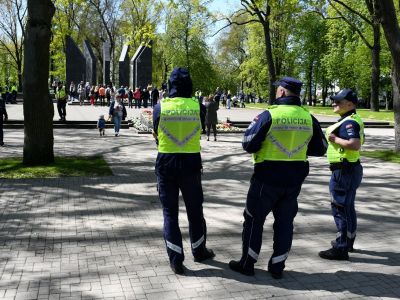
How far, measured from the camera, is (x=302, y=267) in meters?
5.20

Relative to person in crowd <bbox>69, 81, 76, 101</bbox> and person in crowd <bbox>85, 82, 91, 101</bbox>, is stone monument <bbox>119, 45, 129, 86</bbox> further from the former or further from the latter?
person in crowd <bbox>85, 82, 91, 101</bbox>

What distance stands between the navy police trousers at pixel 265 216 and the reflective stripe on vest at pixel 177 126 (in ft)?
2.64

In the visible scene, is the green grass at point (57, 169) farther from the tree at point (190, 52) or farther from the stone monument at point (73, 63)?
the tree at point (190, 52)

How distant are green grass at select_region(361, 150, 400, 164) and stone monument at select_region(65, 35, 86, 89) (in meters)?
34.1

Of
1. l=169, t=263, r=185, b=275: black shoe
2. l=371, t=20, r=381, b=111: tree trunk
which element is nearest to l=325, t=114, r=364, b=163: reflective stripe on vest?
l=169, t=263, r=185, b=275: black shoe

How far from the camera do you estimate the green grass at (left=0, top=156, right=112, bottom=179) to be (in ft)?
34.3

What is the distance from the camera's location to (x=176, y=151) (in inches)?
195

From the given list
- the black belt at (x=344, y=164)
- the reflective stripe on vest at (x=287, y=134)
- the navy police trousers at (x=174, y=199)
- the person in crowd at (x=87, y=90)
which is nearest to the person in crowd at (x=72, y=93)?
the person in crowd at (x=87, y=90)

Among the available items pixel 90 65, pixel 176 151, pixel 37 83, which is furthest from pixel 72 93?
pixel 176 151

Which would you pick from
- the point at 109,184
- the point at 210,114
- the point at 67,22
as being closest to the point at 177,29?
the point at 67,22

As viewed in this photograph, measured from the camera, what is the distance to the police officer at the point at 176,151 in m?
4.93

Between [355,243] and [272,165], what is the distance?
218 centimetres

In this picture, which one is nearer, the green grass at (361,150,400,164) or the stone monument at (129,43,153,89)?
the green grass at (361,150,400,164)

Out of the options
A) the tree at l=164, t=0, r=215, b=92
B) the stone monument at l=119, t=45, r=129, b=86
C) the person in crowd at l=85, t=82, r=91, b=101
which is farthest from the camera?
the tree at l=164, t=0, r=215, b=92
